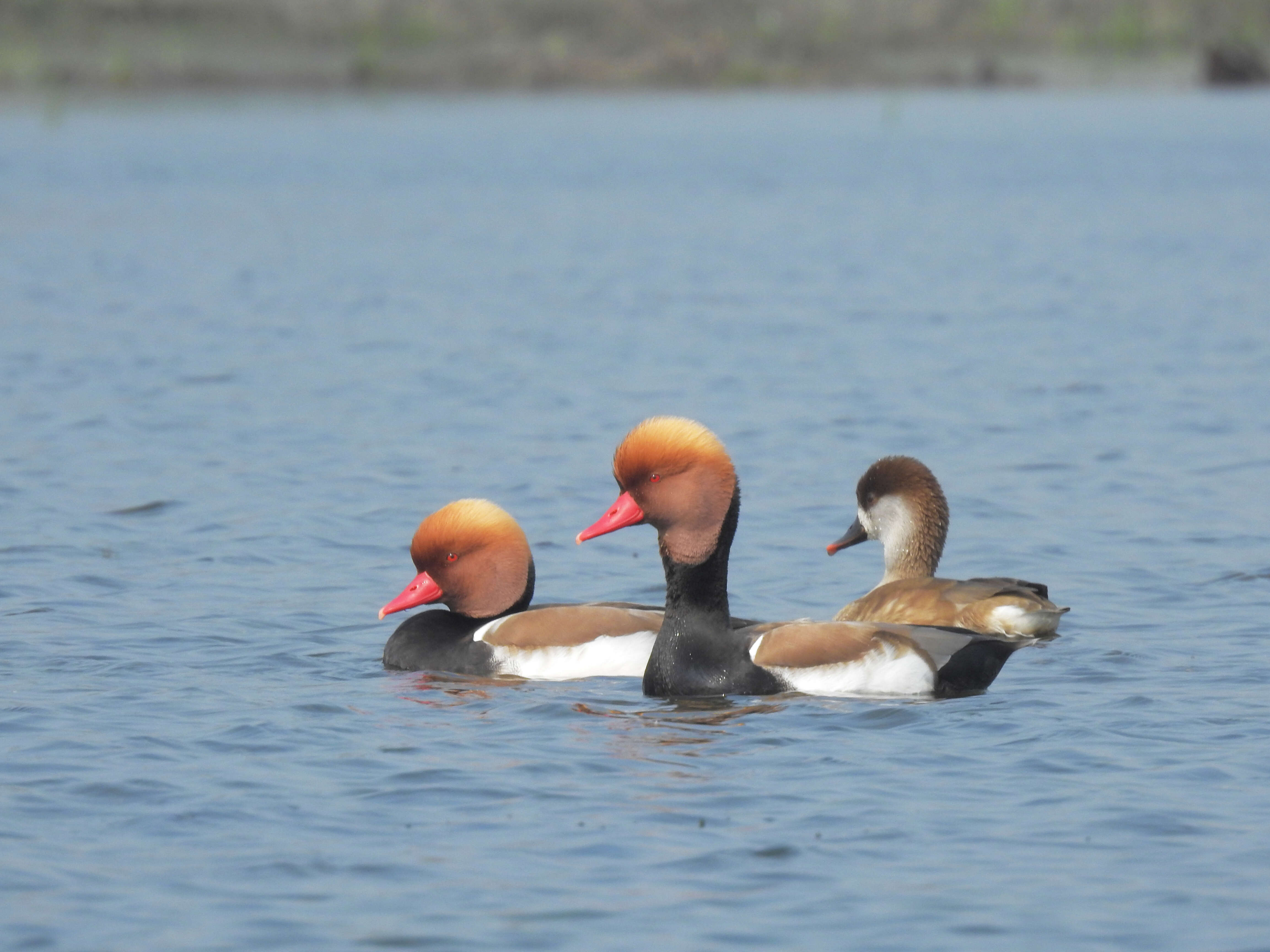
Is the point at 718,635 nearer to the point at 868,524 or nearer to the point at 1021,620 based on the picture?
the point at 1021,620

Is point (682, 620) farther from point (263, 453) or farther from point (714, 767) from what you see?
point (263, 453)

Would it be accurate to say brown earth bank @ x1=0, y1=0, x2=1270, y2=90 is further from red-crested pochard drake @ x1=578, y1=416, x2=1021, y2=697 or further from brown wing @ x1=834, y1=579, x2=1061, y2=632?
red-crested pochard drake @ x1=578, y1=416, x2=1021, y2=697

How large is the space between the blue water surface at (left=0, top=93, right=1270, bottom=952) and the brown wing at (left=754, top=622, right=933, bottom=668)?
0.71ft

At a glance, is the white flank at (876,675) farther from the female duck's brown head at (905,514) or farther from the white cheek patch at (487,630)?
the female duck's brown head at (905,514)

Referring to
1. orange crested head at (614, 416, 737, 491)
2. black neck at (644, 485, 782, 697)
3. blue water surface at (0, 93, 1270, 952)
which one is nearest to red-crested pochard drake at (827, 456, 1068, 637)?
blue water surface at (0, 93, 1270, 952)

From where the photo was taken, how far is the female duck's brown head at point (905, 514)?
36.0 feet

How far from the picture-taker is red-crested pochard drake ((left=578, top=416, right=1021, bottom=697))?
8.80 m

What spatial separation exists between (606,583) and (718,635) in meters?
3.14

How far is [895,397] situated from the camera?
1842 cm

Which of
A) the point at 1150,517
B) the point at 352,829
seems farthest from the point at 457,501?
the point at 1150,517

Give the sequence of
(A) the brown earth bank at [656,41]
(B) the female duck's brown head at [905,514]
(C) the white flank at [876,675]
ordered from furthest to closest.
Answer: (A) the brown earth bank at [656,41]
(B) the female duck's brown head at [905,514]
(C) the white flank at [876,675]

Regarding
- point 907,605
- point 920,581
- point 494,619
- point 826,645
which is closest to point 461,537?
point 494,619

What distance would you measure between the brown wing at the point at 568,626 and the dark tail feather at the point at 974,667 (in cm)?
→ 146

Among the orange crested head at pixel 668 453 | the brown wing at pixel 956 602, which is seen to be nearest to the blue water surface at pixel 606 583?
the brown wing at pixel 956 602
